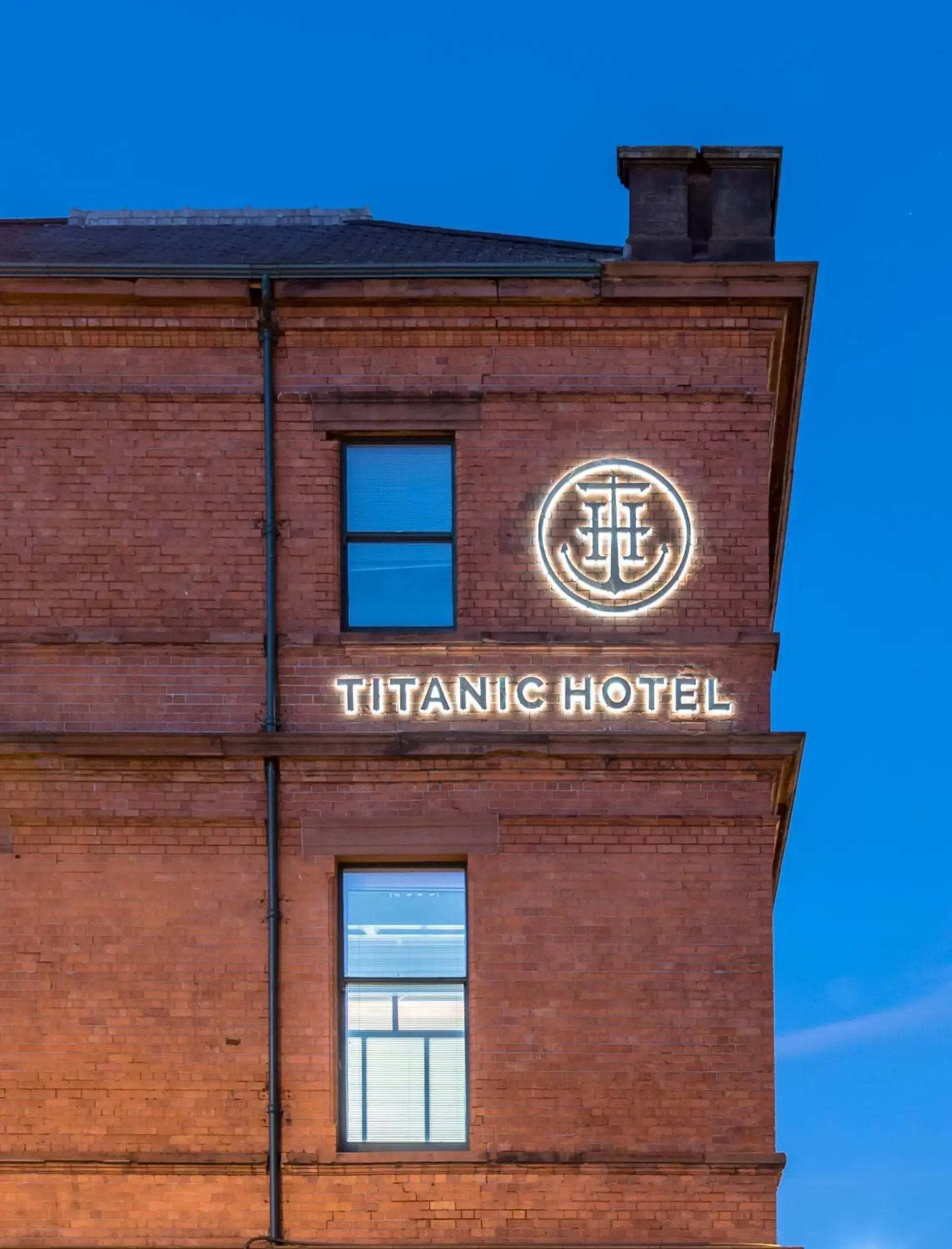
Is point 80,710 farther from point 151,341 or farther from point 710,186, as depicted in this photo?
point 710,186

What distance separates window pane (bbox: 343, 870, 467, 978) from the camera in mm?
19250

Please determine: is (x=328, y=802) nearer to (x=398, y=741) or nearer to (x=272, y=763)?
(x=272, y=763)

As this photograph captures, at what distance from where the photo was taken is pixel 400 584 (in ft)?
65.5

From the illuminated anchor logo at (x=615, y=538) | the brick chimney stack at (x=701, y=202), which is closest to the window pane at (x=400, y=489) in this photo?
the illuminated anchor logo at (x=615, y=538)

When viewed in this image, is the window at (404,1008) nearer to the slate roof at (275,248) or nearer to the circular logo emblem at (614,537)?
the circular logo emblem at (614,537)

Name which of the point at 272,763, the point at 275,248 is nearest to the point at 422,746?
the point at 272,763

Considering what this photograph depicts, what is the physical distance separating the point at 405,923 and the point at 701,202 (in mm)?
7246

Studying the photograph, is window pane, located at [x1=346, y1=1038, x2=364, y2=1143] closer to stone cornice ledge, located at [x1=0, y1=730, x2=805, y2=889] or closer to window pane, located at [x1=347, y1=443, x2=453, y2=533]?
stone cornice ledge, located at [x1=0, y1=730, x2=805, y2=889]

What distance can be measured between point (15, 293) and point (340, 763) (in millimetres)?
5215

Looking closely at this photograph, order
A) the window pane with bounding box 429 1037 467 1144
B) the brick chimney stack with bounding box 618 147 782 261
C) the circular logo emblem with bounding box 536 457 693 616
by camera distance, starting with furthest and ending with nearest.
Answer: the brick chimney stack with bounding box 618 147 782 261, the circular logo emblem with bounding box 536 457 693 616, the window pane with bounding box 429 1037 467 1144

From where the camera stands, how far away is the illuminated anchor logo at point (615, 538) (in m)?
19.7

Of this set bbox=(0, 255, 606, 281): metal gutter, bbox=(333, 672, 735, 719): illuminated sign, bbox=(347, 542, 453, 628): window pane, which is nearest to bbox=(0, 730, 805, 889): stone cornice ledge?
bbox=(333, 672, 735, 719): illuminated sign

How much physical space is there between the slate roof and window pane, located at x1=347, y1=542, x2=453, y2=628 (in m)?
2.54

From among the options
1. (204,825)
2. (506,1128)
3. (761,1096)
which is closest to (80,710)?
(204,825)
